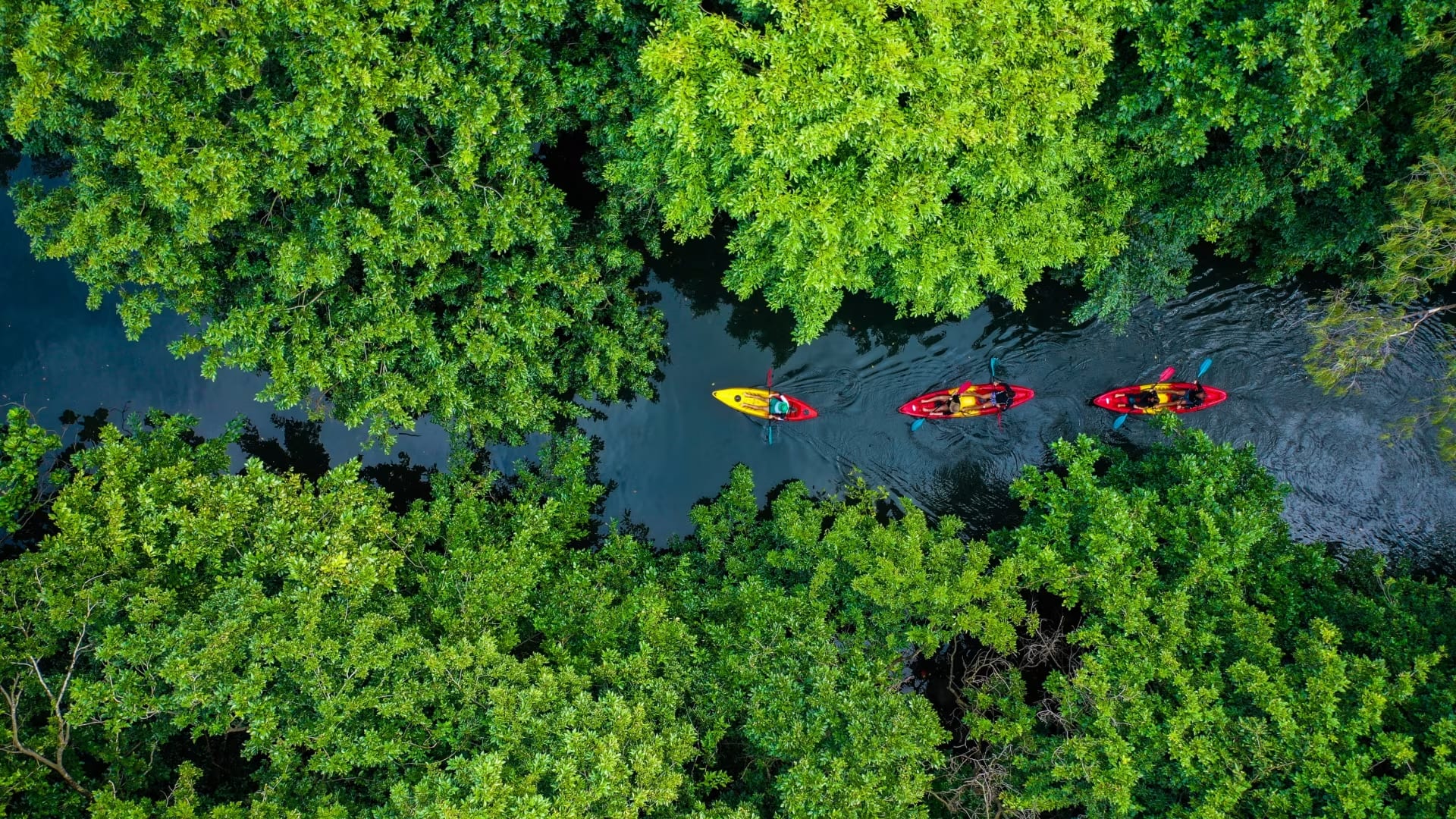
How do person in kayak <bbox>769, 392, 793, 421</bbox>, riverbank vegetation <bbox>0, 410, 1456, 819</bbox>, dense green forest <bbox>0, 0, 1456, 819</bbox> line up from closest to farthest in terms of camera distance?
1. dense green forest <bbox>0, 0, 1456, 819</bbox>
2. riverbank vegetation <bbox>0, 410, 1456, 819</bbox>
3. person in kayak <bbox>769, 392, 793, 421</bbox>

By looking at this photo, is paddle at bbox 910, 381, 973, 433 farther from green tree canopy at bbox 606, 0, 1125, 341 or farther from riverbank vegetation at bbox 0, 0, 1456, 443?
green tree canopy at bbox 606, 0, 1125, 341

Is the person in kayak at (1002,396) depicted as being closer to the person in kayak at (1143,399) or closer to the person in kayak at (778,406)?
the person in kayak at (1143,399)


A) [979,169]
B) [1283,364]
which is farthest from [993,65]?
[1283,364]

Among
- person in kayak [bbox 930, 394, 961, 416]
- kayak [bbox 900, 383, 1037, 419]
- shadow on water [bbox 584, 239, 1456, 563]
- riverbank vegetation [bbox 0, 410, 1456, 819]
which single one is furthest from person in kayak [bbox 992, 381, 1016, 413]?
riverbank vegetation [bbox 0, 410, 1456, 819]

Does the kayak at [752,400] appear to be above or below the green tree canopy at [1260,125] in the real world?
below

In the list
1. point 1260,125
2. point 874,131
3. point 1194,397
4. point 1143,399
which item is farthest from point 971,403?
point 874,131

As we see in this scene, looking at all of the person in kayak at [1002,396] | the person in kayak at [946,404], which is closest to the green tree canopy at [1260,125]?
the person in kayak at [1002,396]

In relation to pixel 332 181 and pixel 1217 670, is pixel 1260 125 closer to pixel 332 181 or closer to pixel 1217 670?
→ pixel 1217 670
